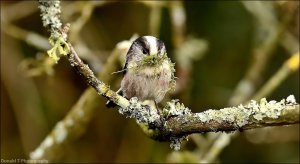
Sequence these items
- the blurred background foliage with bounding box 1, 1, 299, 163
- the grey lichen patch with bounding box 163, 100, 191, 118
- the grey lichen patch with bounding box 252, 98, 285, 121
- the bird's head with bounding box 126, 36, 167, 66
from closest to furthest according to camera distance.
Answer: the grey lichen patch with bounding box 252, 98, 285, 121 → the grey lichen patch with bounding box 163, 100, 191, 118 → the bird's head with bounding box 126, 36, 167, 66 → the blurred background foliage with bounding box 1, 1, 299, 163

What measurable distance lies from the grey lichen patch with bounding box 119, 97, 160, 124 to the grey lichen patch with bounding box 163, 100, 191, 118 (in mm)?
40

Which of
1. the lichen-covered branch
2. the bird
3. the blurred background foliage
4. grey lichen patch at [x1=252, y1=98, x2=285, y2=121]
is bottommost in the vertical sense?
grey lichen patch at [x1=252, y1=98, x2=285, y2=121]

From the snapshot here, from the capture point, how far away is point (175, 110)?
184 cm

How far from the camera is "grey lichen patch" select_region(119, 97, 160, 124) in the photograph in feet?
6.01

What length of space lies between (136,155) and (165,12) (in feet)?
→ 4.01

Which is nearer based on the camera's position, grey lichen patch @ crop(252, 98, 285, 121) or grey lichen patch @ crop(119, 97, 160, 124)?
grey lichen patch @ crop(252, 98, 285, 121)

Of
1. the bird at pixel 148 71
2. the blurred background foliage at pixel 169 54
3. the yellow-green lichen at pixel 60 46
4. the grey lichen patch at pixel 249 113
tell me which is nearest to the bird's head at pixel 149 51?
the bird at pixel 148 71

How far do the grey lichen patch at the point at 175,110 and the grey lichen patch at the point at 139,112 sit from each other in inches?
1.6

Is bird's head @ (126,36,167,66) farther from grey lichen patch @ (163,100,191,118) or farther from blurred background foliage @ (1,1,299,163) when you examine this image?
blurred background foliage @ (1,1,299,163)

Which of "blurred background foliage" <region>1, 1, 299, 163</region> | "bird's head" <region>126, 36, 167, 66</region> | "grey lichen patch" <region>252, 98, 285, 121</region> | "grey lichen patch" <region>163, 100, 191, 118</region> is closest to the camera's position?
"grey lichen patch" <region>252, 98, 285, 121</region>

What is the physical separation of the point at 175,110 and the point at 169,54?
9.02ft

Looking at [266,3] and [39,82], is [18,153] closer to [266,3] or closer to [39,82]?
[39,82]

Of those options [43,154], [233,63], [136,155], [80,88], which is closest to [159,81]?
[43,154]

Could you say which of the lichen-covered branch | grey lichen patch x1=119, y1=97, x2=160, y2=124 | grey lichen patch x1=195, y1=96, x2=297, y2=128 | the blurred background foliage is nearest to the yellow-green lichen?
the lichen-covered branch
